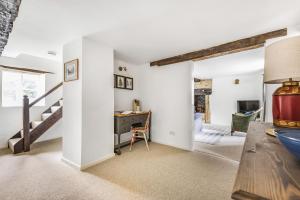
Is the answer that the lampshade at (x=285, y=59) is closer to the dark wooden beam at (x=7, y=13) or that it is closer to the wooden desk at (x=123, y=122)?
the dark wooden beam at (x=7, y=13)

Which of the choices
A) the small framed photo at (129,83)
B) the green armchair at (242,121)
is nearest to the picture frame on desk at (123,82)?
the small framed photo at (129,83)

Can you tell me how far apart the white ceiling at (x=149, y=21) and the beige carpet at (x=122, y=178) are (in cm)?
232

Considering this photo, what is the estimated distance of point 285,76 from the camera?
913 mm

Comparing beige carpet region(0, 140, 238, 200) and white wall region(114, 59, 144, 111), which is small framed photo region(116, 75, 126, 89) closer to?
white wall region(114, 59, 144, 111)

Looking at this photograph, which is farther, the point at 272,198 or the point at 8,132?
the point at 8,132

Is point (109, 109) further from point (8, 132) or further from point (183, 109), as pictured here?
point (8, 132)

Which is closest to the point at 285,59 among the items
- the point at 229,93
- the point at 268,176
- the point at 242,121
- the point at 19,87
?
the point at 268,176

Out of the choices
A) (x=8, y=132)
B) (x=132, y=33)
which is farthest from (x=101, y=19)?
(x=8, y=132)

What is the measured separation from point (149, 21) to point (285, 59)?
1636mm

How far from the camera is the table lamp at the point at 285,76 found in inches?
35.0

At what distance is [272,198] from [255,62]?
16.6 feet

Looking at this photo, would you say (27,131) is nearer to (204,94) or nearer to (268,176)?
(268,176)

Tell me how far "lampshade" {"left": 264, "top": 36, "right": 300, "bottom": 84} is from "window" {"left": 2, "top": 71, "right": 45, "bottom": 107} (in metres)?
5.15

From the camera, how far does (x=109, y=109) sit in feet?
9.72
